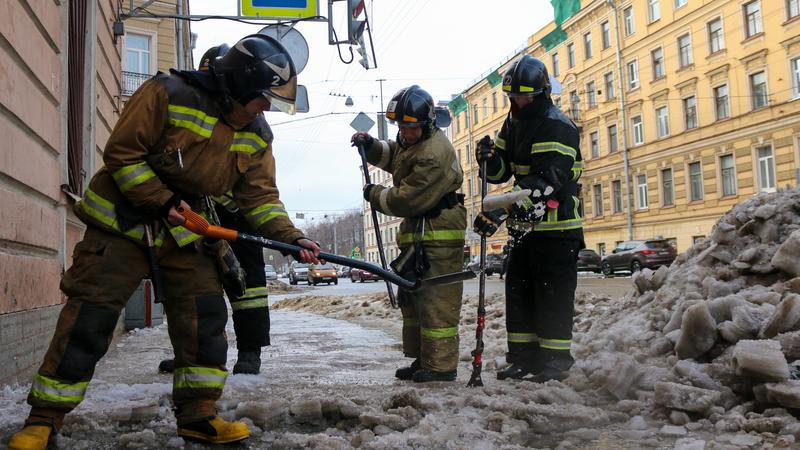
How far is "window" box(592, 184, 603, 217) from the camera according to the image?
37438 millimetres

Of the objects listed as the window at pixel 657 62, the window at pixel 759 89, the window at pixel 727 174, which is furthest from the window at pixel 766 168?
the window at pixel 657 62

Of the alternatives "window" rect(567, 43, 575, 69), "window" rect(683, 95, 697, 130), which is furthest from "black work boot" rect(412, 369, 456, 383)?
"window" rect(567, 43, 575, 69)

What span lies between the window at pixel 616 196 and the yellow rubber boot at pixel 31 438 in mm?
35450

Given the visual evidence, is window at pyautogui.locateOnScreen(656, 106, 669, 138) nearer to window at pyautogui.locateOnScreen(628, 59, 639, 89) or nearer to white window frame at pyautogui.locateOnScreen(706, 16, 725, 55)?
window at pyautogui.locateOnScreen(628, 59, 639, 89)

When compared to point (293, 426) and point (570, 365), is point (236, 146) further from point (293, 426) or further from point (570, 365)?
point (570, 365)

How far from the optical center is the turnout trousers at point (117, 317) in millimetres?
2572

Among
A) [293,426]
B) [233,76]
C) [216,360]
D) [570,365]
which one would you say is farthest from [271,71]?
[570,365]

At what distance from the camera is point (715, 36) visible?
29.4 metres

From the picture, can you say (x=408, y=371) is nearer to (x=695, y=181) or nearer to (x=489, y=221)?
(x=489, y=221)

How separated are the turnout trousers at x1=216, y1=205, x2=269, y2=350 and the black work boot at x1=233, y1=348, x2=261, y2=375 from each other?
4 cm

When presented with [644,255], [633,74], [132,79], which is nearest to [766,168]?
[644,255]

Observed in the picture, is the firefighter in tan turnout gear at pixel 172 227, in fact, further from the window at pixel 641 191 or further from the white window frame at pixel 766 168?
the window at pixel 641 191

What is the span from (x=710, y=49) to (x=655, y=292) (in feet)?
91.8

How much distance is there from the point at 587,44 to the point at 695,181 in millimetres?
11716
